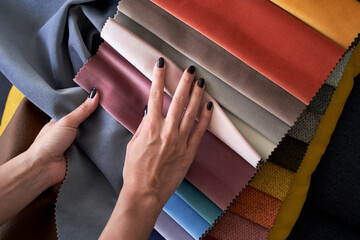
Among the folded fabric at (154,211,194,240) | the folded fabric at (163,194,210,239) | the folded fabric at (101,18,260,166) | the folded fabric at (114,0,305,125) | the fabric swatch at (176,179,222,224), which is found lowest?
the folded fabric at (154,211,194,240)

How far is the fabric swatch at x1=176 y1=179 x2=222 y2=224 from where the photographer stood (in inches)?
26.6

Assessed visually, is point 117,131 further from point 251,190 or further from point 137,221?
point 251,190

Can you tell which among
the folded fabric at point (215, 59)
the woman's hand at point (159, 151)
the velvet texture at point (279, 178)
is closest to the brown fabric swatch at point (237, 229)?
the velvet texture at point (279, 178)

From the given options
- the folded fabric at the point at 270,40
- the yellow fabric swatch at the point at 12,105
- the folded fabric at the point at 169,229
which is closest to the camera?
the folded fabric at the point at 270,40

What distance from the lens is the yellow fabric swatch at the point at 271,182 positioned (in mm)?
688

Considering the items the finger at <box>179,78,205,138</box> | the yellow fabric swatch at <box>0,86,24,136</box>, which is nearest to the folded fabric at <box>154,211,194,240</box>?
the finger at <box>179,78,205,138</box>

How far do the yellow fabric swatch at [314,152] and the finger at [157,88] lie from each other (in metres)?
0.35

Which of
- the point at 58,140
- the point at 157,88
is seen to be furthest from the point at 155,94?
the point at 58,140

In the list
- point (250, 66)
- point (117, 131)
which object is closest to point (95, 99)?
point (117, 131)

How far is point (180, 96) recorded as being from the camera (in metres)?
0.63

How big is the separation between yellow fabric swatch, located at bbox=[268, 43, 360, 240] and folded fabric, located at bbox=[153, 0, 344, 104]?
0.15 meters

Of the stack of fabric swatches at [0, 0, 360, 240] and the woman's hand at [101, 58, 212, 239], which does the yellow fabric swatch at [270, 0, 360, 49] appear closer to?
the stack of fabric swatches at [0, 0, 360, 240]

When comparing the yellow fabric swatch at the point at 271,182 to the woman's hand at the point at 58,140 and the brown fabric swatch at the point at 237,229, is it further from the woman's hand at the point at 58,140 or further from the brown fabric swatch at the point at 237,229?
the woman's hand at the point at 58,140

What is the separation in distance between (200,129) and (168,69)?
0.46ft
